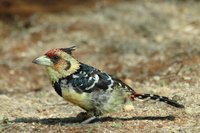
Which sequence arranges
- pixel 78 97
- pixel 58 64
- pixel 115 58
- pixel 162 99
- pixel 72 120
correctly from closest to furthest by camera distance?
1. pixel 78 97
2. pixel 58 64
3. pixel 162 99
4. pixel 72 120
5. pixel 115 58

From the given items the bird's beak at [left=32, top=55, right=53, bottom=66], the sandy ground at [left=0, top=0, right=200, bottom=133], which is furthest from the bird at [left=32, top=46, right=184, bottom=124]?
the sandy ground at [left=0, top=0, right=200, bottom=133]

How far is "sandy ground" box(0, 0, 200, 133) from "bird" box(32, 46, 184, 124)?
0.23 m

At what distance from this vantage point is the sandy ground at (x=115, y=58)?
710 centimetres

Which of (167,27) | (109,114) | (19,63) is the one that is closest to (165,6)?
(167,27)

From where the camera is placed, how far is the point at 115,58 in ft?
39.9

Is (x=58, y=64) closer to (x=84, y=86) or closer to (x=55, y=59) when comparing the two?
(x=55, y=59)

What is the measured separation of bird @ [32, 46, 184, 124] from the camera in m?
6.59

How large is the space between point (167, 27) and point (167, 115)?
676 centimetres

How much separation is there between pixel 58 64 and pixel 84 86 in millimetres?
383

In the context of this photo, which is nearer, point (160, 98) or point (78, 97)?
point (78, 97)

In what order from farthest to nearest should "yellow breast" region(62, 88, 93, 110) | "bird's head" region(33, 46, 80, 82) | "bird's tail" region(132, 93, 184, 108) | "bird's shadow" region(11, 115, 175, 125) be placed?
"bird's shadow" region(11, 115, 175, 125), "bird's tail" region(132, 93, 184, 108), "bird's head" region(33, 46, 80, 82), "yellow breast" region(62, 88, 93, 110)

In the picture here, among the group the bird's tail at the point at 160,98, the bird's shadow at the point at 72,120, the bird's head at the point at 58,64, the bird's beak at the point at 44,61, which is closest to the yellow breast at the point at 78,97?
the bird's head at the point at 58,64

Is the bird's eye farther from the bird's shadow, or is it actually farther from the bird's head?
the bird's shadow

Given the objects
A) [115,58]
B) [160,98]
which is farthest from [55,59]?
[115,58]
